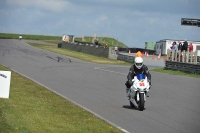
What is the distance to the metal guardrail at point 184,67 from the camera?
32.2 meters

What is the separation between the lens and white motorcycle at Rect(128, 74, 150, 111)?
14.1 metres

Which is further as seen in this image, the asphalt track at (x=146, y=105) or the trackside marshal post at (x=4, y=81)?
the trackside marshal post at (x=4, y=81)

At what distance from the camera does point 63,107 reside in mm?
13523

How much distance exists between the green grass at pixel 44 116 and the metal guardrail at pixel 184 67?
17.6 metres

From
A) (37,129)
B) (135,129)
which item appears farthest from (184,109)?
(37,129)

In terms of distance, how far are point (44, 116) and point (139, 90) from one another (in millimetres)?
3539

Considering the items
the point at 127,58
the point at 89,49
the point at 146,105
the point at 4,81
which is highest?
the point at 89,49

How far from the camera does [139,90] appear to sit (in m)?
14.1

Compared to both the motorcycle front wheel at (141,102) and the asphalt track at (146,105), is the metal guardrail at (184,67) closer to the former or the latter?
the asphalt track at (146,105)

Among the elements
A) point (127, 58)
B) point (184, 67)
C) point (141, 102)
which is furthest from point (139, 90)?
point (127, 58)

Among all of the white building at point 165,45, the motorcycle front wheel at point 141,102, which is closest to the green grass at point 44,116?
the motorcycle front wheel at point 141,102

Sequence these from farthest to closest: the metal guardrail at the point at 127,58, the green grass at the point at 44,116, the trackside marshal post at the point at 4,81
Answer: the metal guardrail at the point at 127,58 < the trackside marshal post at the point at 4,81 < the green grass at the point at 44,116

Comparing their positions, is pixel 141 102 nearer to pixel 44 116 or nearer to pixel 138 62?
pixel 138 62

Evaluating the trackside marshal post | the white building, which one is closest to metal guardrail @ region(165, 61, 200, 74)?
the trackside marshal post
